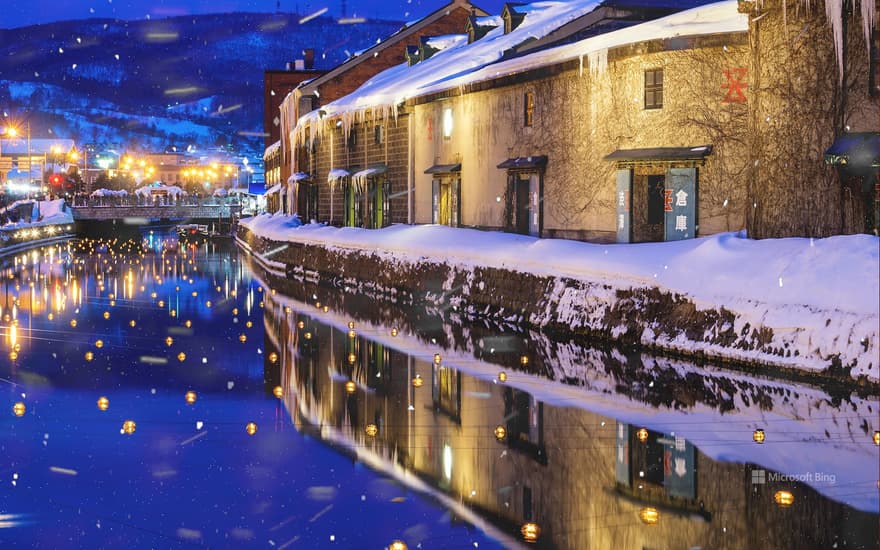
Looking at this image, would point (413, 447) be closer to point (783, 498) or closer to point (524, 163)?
point (783, 498)

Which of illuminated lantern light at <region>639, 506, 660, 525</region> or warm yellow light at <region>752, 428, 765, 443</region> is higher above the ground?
illuminated lantern light at <region>639, 506, 660, 525</region>

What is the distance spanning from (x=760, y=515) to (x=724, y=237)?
12.5 m

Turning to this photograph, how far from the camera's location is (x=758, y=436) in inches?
441

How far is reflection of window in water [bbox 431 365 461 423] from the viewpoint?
1289cm

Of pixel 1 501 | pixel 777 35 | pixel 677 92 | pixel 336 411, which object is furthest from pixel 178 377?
pixel 677 92

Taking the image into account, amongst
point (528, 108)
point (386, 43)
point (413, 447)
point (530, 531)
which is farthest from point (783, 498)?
point (386, 43)

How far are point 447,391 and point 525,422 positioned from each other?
2.23 m

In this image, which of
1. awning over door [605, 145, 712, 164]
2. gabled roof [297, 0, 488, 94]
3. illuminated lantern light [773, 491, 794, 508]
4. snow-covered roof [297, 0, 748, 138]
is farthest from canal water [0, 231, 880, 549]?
gabled roof [297, 0, 488, 94]

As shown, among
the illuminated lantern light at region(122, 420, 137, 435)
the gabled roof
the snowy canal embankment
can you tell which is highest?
the gabled roof

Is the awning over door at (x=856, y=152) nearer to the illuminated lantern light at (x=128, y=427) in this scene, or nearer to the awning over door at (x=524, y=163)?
the illuminated lantern light at (x=128, y=427)

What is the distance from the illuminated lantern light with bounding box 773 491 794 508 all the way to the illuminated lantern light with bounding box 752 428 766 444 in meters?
2.11

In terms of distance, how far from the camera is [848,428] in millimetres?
11719

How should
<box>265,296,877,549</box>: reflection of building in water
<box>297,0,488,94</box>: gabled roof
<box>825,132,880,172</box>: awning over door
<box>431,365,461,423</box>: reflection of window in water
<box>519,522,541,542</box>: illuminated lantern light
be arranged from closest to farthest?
<box>519,522,541,542</box>: illuminated lantern light < <box>265,296,877,549</box>: reflection of building in water < <box>431,365,461,423</box>: reflection of window in water < <box>825,132,880,172</box>: awning over door < <box>297,0,488,94</box>: gabled roof

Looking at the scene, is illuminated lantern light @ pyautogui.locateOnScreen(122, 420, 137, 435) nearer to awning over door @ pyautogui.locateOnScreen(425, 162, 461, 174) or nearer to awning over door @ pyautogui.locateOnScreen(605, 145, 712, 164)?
awning over door @ pyautogui.locateOnScreen(605, 145, 712, 164)
